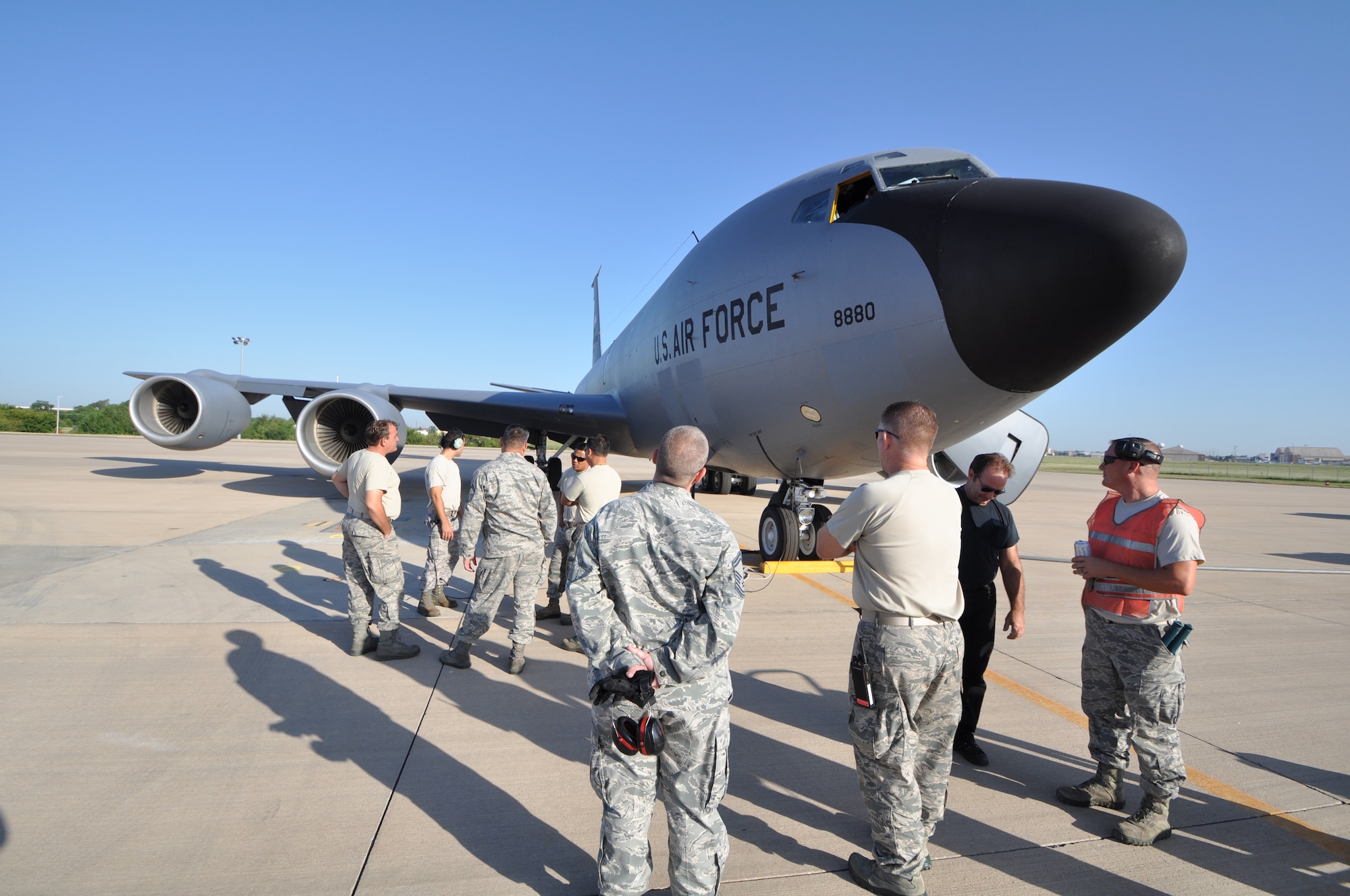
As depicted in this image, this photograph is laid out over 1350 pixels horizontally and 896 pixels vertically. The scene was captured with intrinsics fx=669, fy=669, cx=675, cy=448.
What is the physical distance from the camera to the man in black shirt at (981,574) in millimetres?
3572

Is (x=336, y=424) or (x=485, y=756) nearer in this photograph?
(x=485, y=756)

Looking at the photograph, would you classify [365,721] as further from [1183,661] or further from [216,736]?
[1183,661]

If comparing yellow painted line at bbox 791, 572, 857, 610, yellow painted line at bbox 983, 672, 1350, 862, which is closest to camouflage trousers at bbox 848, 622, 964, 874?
yellow painted line at bbox 983, 672, 1350, 862

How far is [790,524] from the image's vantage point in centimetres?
787

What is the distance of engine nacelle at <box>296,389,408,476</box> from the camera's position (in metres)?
12.0

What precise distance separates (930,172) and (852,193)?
2.35ft

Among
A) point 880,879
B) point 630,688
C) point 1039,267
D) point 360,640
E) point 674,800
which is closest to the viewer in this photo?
point 630,688

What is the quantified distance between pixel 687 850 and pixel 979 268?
4326mm

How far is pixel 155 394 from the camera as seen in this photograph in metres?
13.9

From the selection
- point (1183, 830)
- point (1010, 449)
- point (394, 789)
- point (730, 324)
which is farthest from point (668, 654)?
point (1010, 449)

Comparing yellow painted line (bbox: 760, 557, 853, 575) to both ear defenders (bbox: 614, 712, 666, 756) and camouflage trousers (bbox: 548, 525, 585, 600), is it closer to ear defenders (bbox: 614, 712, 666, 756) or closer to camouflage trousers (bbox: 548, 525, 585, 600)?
camouflage trousers (bbox: 548, 525, 585, 600)

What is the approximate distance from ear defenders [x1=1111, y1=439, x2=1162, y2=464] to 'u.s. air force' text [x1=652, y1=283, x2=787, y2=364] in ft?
11.9

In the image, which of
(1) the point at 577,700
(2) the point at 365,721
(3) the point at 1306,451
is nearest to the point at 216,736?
(2) the point at 365,721

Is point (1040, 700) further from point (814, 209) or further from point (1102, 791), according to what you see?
point (814, 209)
